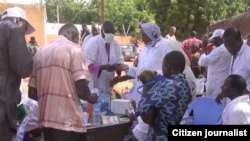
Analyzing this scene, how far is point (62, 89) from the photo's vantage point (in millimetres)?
3449

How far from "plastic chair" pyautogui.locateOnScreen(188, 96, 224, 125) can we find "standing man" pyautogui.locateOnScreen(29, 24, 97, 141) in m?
1.69

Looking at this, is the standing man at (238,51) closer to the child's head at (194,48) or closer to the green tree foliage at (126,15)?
the child's head at (194,48)

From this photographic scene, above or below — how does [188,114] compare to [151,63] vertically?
below

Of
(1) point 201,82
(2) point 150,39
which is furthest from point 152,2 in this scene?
(2) point 150,39

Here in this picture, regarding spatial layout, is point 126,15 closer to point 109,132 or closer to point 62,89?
point 109,132

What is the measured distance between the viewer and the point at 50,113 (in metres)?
3.48

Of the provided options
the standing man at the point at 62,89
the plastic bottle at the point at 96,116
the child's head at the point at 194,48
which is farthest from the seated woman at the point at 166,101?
the child's head at the point at 194,48

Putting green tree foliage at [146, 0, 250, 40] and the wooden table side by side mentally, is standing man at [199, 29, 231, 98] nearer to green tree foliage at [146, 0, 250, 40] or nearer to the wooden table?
the wooden table

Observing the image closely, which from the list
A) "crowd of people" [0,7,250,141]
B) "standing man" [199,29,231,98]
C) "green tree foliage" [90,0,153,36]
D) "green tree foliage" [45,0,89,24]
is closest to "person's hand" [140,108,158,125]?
"crowd of people" [0,7,250,141]

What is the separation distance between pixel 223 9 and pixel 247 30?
14.1 meters

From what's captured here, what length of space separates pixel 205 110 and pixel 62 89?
1976 millimetres

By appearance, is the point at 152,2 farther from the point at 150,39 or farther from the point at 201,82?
the point at 150,39

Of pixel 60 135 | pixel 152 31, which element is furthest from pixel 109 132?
pixel 152 31

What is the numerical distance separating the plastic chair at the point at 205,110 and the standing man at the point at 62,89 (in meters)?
1.69
